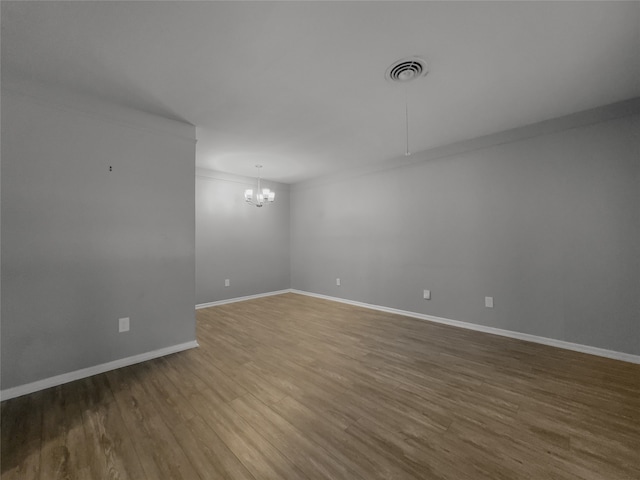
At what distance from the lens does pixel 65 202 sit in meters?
2.23

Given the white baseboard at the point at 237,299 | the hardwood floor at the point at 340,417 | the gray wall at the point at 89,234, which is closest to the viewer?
the hardwood floor at the point at 340,417

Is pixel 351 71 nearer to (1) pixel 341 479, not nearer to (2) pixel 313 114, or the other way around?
(2) pixel 313 114

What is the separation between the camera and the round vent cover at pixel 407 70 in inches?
75.9

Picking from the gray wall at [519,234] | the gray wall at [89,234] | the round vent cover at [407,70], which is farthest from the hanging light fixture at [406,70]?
the gray wall at [89,234]

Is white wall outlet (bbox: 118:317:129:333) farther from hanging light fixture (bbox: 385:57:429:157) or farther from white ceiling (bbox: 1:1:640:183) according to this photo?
hanging light fixture (bbox: 385:57:429:157)

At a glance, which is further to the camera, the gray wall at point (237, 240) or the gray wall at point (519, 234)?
the gray wall at point (237, 240)

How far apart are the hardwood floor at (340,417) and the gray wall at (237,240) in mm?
2205

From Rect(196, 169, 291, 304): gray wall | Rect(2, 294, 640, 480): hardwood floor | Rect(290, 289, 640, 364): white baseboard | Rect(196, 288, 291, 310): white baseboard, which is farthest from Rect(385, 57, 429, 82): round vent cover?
Rect(196, 288, 291, 310): white baseboard

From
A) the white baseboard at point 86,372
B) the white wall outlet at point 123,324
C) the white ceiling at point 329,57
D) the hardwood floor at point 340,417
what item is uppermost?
the white ceiling at point 329,57

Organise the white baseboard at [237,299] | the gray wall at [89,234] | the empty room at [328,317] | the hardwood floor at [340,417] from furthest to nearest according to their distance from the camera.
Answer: the white baseboard at [237,299] → the gray wall at [89,234] → the empty room at [328,317] → the hardwood floor at [340,417]

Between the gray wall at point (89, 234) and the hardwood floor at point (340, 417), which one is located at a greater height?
the gray wall at point (89, 234)

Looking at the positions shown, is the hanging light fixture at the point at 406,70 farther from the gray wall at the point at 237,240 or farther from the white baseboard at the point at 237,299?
the white baseboard at the point at 237,299

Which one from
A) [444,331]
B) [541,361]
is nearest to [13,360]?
[444,331]

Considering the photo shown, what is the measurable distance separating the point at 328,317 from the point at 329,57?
3345mm
